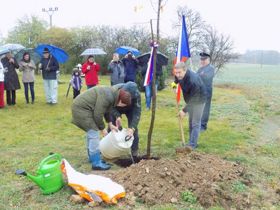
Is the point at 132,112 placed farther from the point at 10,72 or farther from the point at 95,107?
the point at 10,72

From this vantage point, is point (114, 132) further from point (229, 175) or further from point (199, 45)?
point (199, 45)

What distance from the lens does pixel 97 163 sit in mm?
5652

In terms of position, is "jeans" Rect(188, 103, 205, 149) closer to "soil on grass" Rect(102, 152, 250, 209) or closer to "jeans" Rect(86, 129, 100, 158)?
"soil on grass" Rect(102, 152, 250, 209)

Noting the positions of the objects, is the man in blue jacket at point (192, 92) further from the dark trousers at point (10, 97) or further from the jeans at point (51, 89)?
the dark trousers at point (10, 97)

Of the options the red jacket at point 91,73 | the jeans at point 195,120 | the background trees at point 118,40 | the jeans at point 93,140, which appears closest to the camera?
the jeans at point 93,140

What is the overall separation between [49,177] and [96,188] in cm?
66

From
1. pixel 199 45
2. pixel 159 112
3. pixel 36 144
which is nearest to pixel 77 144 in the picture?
pixel 36 144

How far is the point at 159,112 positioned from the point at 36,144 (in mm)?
4886

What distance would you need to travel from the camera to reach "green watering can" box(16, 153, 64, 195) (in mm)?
4559

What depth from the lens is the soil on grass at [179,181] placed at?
4.54 metres

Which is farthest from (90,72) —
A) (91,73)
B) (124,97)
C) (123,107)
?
(124,97)

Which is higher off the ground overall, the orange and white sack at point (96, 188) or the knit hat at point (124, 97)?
the knit hat at point (124, 97)

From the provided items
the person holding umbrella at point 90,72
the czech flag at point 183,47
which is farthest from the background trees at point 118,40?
the czech flag at point 183,47

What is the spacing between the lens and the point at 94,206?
4.27 metres
